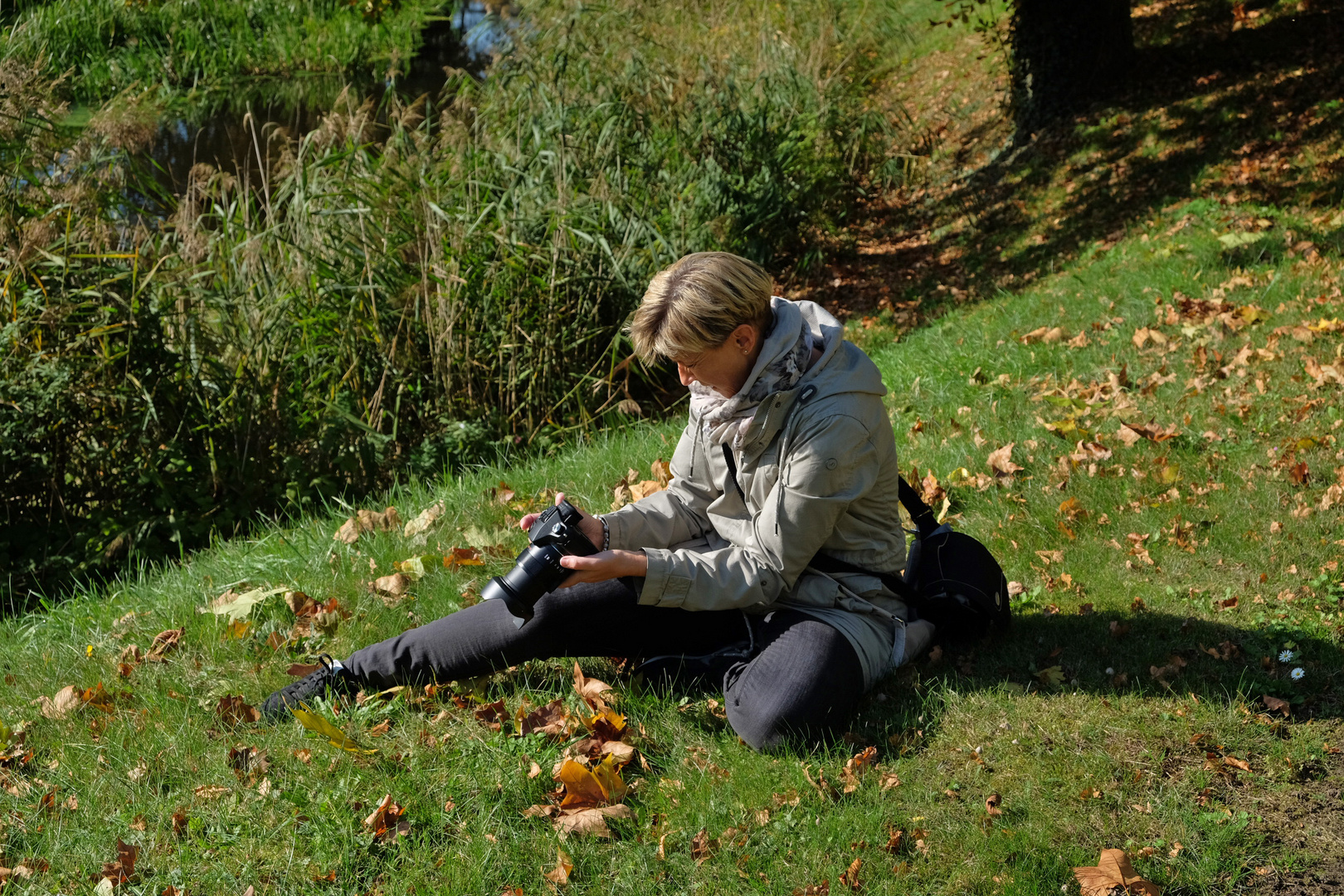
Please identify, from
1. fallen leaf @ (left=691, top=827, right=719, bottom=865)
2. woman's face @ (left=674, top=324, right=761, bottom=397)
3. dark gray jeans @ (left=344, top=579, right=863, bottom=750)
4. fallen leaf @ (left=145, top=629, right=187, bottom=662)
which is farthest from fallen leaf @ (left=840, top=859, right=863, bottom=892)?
fallen leaf @ (left=145, top=629, right=187, bottom=662)

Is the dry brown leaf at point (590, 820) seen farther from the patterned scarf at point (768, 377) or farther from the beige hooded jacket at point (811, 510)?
the patterned scarf at point (768, 377)

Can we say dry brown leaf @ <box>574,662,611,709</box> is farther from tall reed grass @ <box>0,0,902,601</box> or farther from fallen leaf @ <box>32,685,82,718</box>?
tall reed grass @ <box>0,0,902,601</box>

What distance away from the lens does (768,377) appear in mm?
2715

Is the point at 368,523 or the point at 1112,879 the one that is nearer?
the point at 1112,879

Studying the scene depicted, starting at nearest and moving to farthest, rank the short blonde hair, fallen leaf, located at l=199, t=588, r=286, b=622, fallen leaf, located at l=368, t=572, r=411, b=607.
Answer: the short blonde hair, fallen leaf, located at l=199, t=588, r=286, b=622, fallen leaf, located at l=368, t=572, r=411, b=607

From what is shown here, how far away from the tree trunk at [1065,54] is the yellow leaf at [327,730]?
27.4ft

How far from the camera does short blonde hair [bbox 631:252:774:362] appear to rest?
2648 millimetres

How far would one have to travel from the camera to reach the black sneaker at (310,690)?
3062 millimetres

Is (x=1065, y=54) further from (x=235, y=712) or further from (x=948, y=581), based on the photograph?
(x=235, y=712)

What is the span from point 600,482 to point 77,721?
218cm

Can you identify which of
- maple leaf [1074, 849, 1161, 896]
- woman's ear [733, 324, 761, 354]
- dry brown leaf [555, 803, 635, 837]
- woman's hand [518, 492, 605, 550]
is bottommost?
maple leaf [1074, 849, 1161, 896]

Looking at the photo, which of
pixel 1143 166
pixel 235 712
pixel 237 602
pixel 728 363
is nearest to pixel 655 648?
pixel 728 363

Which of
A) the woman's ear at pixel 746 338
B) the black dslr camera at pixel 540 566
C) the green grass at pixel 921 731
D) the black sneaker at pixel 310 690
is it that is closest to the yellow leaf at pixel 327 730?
the green grass at pixel 921 731

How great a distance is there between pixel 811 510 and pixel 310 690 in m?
1.52
